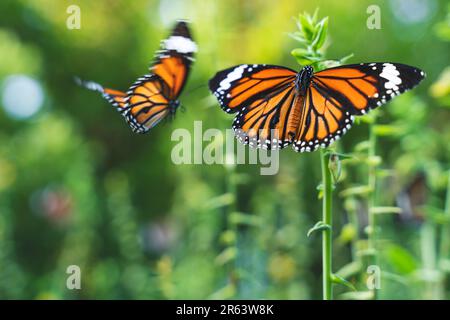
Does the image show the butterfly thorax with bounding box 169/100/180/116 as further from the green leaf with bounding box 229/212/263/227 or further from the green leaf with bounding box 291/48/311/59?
the green leaf with bounding box 291/48/311/59

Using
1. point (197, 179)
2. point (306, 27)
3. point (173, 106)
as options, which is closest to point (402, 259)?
point (173, 106)

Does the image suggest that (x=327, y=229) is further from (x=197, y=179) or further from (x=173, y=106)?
(x=197, y=179)

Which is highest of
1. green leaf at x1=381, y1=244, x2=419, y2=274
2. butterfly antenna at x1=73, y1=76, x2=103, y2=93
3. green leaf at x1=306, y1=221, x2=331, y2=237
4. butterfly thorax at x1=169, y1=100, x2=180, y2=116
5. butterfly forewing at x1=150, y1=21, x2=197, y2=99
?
butterfly forewing at x1=150, y1=21, x2=197, y2=99

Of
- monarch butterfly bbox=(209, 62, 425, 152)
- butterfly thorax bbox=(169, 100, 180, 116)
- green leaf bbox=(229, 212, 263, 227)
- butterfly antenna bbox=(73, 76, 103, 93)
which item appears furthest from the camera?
butterfly thorax bbox=(169, 100, 180, 116)

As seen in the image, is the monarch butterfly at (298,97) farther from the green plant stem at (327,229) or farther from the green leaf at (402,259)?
the green leaf at (402,259)

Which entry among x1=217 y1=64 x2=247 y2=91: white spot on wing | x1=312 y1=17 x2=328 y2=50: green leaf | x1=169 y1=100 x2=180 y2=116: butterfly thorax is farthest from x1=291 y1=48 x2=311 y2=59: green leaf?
x1=169 y1=100 x2=180 y2=116: butterfly thorax

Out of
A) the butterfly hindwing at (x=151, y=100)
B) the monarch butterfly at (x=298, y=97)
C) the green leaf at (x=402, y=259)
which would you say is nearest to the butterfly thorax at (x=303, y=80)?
the monarch butterfly at (x=298, y=97)

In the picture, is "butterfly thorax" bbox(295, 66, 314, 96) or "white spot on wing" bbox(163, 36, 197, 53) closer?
"butterfly thorax" bbox(295, 66, 314, 96)
